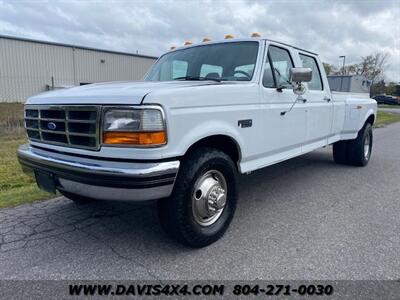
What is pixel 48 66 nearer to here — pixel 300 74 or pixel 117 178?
pixel 300 74

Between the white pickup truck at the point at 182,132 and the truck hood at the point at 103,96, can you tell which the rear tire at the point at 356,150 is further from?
the truck hood at the point at 103,96

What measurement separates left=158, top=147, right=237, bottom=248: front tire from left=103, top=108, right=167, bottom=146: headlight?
1.42ft

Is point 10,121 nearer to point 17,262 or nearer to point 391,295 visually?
point 17,262

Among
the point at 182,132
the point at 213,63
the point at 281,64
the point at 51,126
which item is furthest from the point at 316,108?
the point at 51,126

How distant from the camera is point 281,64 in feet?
13.9

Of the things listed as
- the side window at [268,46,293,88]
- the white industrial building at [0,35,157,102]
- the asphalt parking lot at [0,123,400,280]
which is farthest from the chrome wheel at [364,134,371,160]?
the white industrial building at [0,35,157,102]

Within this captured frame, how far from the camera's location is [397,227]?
3646 millimetres

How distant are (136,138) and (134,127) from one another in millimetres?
85

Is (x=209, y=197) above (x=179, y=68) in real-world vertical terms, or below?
below

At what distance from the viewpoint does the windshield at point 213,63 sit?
3779 mm

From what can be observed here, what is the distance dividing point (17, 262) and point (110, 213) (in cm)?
122

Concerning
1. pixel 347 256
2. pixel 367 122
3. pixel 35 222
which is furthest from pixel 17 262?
pixel 367 122

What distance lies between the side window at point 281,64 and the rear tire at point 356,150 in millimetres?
2825

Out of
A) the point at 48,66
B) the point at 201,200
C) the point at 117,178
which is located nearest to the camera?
the point at 117,178
